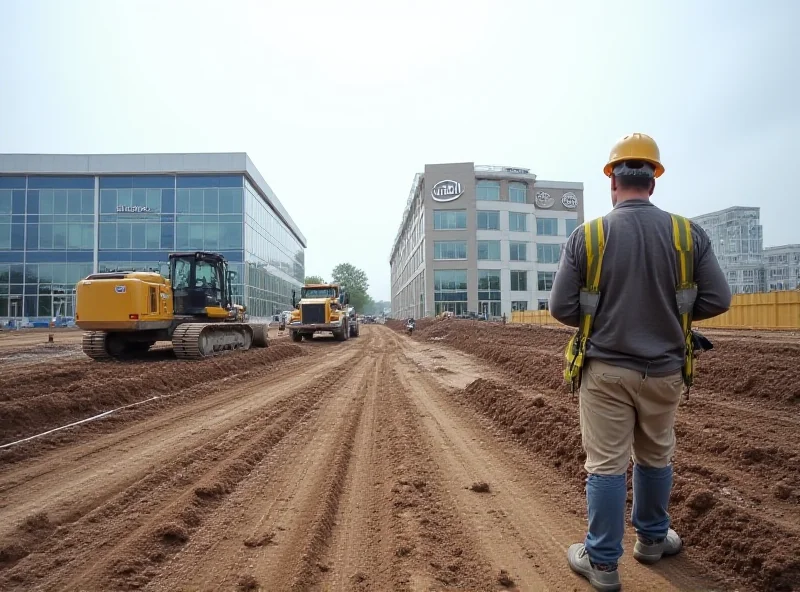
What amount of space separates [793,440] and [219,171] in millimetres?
41526

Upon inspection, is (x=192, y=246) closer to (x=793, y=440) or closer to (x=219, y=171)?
(x=219, y=171)

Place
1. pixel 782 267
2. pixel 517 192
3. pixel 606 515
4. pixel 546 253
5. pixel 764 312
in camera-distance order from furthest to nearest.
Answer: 1. pixel 782 267
2. pixel 546 253
3. pixel 517 192
4. pixel 764 312
5. pixel 606 515

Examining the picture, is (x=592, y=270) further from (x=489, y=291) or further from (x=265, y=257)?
(x=489, y=291)

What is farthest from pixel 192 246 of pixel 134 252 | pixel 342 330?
pixel 342 330

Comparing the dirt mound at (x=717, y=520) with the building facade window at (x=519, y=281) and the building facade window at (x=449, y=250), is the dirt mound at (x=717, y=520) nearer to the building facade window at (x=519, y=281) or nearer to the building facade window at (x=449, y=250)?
the building facade window at (x=449, y=250)

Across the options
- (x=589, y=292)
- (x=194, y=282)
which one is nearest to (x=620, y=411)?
(x=589, y=292)

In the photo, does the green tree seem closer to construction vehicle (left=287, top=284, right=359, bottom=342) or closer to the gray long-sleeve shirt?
construction vehicle (left=287, top=284, right=359, bottom=342)

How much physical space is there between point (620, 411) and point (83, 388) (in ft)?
27.8

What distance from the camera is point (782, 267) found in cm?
6925

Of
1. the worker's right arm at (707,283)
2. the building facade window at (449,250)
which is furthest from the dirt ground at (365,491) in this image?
the building facade window at (449,250)

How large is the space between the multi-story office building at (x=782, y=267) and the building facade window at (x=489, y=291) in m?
38.4

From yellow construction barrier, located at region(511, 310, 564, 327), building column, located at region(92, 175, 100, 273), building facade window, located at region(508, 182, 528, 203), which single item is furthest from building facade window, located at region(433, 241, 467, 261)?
building column, located at region(92, 175, 100, 273)

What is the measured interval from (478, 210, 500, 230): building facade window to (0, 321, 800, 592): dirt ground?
4701 cm

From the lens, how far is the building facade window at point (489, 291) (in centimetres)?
5431
